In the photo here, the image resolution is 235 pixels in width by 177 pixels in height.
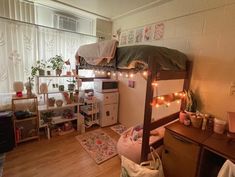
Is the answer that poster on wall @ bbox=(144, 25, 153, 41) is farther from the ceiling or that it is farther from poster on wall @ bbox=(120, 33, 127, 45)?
poster on wall @ bbox=(120, 33, 127, 45)

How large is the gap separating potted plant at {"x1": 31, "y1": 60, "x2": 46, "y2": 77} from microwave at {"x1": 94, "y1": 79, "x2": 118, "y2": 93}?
1154mm

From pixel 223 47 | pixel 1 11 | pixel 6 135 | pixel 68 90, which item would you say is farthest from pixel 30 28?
pixel 223 47

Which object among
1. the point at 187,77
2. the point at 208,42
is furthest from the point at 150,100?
the point at 208,42

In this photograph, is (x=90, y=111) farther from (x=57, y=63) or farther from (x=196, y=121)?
(x=196, y=121)

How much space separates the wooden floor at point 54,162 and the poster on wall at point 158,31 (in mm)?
2266

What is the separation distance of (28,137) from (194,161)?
2.82 m

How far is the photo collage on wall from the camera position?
2619mm

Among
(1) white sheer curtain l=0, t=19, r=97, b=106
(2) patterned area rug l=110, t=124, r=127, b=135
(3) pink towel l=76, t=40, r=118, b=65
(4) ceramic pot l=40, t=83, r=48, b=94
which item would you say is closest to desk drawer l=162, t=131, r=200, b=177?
(3) pink towel l=76, t=40, r=118, b=65

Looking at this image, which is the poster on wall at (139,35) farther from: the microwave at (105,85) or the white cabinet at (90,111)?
A: the white cabinet at (90,111)

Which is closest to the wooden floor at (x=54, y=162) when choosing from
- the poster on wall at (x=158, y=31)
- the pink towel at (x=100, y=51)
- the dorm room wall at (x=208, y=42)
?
the pink towel at (x=100, y=51)

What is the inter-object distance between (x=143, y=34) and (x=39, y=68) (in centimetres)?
217

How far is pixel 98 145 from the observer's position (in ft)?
8.81

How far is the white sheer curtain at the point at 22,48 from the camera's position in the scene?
8.34 feet

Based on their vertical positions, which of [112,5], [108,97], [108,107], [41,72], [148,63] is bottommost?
[108,107]
